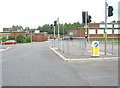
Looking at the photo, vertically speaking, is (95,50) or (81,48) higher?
(95,50)

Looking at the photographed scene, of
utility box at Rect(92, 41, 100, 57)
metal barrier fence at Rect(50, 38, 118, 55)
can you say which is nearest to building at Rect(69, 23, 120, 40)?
metal barrier fence at Rect(50, 38, 118, 55)

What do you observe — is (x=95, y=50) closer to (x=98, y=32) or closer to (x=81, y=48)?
(x=81, y=48)

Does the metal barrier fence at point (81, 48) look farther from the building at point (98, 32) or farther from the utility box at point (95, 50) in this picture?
the building at point (98, 32)

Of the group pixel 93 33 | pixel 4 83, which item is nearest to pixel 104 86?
pixel 4 83

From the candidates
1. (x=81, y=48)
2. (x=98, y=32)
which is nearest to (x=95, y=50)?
(x=81, y=48)

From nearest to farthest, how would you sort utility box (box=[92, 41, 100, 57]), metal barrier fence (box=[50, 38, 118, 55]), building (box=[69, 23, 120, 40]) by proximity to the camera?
1. utility box (box=[92, 41, 100, 57])
2. metal barrier fence (box=[50, 38, 118, 55])
3. building (box=[69, 23, 120, 40])

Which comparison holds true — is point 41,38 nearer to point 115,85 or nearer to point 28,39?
point 28,39

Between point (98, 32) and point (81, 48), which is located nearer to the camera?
point (81, 48)

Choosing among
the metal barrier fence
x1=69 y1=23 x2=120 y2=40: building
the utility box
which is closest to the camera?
the utility box

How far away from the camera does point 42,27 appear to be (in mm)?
195125

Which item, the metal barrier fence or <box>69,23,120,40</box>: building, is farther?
<box>69,23,120,40</box>: building

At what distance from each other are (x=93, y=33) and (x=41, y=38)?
79.0 ft

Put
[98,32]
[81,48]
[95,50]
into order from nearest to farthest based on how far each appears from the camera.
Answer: [95,50]
[81,48]
[98,32]

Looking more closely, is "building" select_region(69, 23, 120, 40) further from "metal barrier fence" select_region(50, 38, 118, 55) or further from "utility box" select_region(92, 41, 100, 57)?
"utility box" select_region(92, 41, 100, 57)
